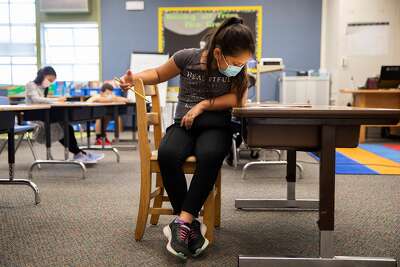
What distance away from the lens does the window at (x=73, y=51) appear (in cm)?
775

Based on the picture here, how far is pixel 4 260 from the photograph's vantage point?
1.56 metres

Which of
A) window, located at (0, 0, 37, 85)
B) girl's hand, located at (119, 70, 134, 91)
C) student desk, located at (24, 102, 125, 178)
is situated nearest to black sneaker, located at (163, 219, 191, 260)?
girl's hand, located at (119, 70, 134, 91)

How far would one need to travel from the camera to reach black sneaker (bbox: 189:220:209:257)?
61.4 inches

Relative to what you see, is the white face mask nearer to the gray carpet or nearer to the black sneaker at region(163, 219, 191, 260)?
the gray carpet

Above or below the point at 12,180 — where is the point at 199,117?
above

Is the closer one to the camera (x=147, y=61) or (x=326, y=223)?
(x=326, y=223)

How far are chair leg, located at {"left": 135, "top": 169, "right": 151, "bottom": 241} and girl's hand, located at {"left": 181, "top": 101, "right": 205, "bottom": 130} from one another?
9.6 inches

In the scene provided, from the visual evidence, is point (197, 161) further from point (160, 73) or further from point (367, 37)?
point (367, 37)

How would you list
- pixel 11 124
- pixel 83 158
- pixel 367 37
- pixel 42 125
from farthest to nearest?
1. pixel 367 37
2. pixel 83 158
3. pixel 42 125
4. pixel 11 124

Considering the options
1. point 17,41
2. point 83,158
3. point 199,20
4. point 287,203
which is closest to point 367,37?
point 199,20

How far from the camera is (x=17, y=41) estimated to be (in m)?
7.66

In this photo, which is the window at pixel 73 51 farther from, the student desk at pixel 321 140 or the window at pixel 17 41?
the student desk at pixel 321 140

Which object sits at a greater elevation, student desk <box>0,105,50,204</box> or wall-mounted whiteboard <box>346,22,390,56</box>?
wall-mounted whiteboard <box>346,22,390,56</box>

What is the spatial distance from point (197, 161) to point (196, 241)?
0.30 m
